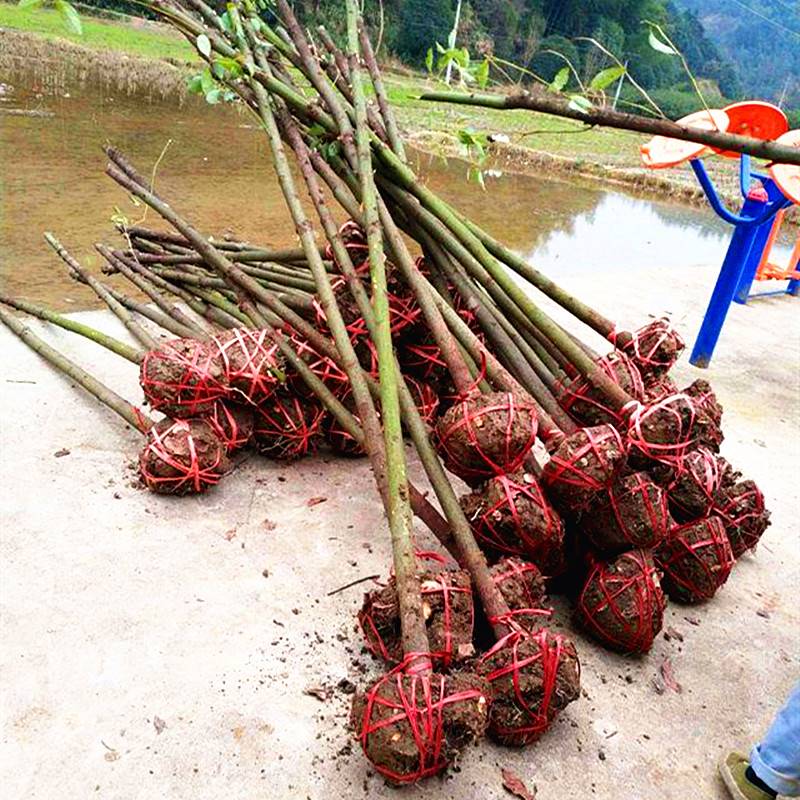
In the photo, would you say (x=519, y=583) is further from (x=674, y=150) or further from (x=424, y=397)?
(x=674, y=150)

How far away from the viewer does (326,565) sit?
2547mm

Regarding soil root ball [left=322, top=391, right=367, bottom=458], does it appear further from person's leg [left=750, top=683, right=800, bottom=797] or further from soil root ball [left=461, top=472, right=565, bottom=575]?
person's leg [left=750, top=683, right=800, bottom=797]

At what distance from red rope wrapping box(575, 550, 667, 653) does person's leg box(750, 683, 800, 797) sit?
1.46 ft

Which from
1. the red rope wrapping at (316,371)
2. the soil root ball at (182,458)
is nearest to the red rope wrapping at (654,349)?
the red rope wrapping at (316,371)

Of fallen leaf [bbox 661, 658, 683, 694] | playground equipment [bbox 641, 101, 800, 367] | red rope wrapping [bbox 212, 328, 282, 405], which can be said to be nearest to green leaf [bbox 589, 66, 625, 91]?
red rope wrapping [bbox 212, 328, 282, 405]

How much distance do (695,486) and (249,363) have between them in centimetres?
173

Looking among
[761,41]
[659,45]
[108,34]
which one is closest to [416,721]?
[659,45]

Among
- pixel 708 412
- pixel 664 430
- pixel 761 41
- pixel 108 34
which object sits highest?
pixel 761 41

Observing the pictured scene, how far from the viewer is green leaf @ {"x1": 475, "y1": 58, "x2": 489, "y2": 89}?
2.33 meters

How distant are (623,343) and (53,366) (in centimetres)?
276

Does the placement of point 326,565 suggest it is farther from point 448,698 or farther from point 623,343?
point 623,343

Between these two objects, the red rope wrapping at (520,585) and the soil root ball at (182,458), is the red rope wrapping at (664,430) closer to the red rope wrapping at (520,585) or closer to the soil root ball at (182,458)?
the red rope wrapping at (520,585)

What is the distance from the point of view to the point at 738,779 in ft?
6.30

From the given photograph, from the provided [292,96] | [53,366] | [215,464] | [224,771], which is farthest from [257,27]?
[224,771]
